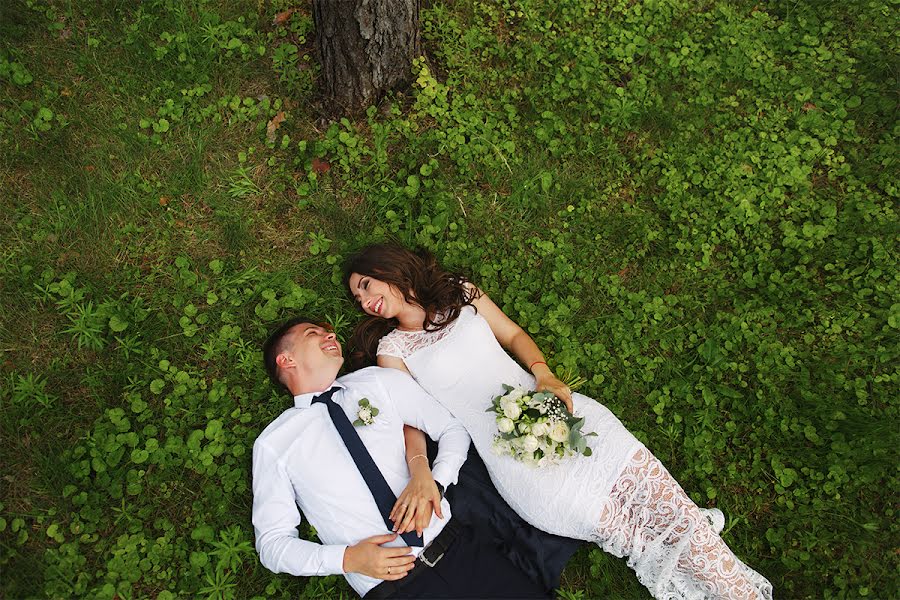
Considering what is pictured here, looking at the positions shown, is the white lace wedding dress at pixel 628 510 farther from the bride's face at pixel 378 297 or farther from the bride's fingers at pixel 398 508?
the bride's face at pixel 378 297

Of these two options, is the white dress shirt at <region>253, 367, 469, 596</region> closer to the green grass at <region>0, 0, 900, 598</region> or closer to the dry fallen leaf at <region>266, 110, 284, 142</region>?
the green grass at <region>0, 0, 900, 598</region>

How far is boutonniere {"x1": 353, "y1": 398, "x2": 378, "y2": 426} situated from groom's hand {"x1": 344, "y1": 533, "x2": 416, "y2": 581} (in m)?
0.72

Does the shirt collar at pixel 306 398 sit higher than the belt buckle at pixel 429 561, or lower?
higher

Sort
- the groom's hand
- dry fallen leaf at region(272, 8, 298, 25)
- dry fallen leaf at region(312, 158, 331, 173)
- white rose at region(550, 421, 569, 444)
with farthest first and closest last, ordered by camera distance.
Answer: dry fallen leaf at region(272, 8, 298, 25) → dry fallen leaf at region(312, 158, 331, 173) → the groom's hand → white rose at region(550, 421, 569, 444)

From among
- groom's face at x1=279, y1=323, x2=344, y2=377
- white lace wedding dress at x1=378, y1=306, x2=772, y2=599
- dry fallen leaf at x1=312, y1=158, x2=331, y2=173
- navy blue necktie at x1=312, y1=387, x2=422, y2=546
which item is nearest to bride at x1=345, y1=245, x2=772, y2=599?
white lace wedding dress at x1=378, y1=306, x2=772, y2=599

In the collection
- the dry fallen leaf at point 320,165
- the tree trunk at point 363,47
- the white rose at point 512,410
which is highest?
the tree trunk at point 363,47

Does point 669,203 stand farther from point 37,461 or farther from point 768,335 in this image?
point 37,461

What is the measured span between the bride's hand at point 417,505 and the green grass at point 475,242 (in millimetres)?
938

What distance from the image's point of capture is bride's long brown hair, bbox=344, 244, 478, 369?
164 inches

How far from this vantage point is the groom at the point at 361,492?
140 inches

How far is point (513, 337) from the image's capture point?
4301mm

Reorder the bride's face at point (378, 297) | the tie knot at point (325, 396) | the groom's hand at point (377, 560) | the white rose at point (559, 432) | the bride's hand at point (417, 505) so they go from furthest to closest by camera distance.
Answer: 1. the bride's face at point (378, 297)
2. the tie knot at point (325, 396)
3. the bride's hand at point (417, 505)
4. the groom's hand at point (377, 560)
5. the white rose at point (559, 432)

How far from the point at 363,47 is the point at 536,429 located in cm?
341

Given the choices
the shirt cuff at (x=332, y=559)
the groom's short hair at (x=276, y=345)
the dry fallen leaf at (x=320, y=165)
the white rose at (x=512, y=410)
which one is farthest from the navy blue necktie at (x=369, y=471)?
the dry fallen leaf at (x=320, y=165)
